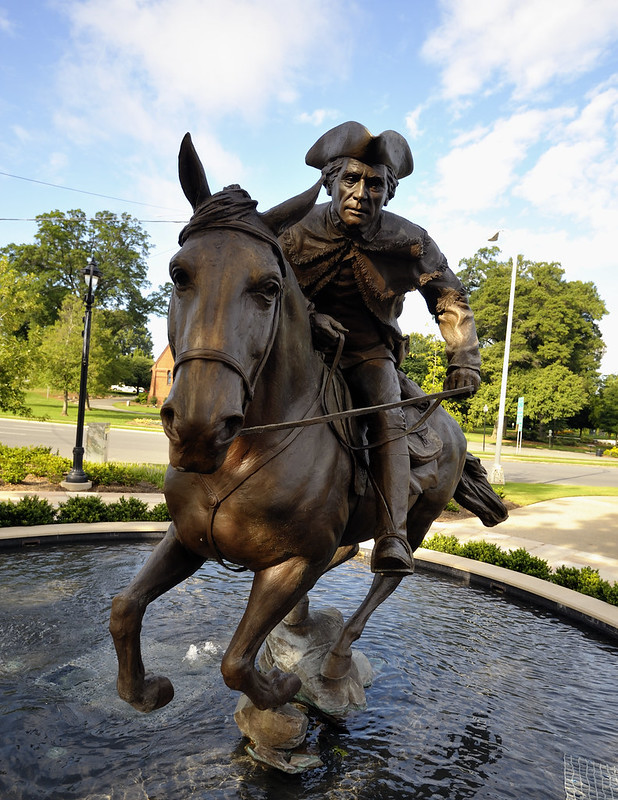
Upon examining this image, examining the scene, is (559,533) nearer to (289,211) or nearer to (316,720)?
(316,720)

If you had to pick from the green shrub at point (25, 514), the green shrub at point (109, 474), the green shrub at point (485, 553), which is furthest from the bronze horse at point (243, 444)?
the green shrub at point (109, 474)

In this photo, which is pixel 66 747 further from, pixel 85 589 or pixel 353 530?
pixel 85 589

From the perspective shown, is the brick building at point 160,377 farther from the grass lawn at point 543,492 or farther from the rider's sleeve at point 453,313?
the rider's sleeve at point 453,313

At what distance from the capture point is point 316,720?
3.82 metres

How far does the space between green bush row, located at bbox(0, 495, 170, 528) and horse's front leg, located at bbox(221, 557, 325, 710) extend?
22.9 feet

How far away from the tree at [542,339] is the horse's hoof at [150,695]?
1855 inches

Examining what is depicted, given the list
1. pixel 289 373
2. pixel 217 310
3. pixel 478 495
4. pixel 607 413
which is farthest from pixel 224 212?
pixel 607 413

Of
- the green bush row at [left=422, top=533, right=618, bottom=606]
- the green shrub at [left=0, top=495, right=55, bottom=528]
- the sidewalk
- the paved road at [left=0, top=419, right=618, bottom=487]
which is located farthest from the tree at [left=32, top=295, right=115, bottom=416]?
the green bush row at [left=422, top=533, right=618, bottom=606]

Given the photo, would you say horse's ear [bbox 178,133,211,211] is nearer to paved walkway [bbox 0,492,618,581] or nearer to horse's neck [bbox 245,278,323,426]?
horse's neck [bbox 245,278,323,426]

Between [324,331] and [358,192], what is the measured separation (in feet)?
2.74

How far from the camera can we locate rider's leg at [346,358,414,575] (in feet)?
10.9

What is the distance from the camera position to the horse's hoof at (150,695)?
9.62 feet

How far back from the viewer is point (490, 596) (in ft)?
23.5

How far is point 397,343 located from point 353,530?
1.32 m
